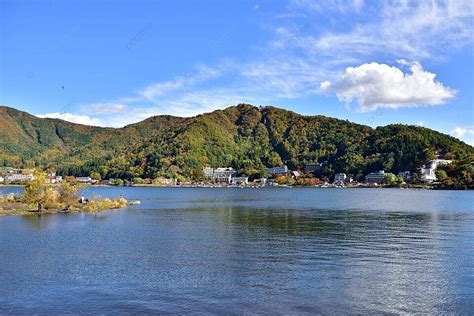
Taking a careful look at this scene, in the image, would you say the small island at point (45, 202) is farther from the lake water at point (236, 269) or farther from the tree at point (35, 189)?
the lake water at point (236, 269)

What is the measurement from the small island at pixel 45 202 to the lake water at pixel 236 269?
16380 millimetres

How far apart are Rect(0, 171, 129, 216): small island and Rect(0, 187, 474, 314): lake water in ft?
53.7

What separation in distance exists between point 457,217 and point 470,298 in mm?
41617

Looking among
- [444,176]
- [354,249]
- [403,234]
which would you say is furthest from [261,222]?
[444,176]

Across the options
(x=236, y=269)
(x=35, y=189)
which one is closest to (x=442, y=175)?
(x=35, y=189)

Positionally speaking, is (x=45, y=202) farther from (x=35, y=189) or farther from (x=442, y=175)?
(x=442, y=175)

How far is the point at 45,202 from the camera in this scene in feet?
211

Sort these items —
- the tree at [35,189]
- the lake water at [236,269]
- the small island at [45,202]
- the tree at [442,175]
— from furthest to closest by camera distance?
the tree at [442,175] < the tree at [35,189] < the small island at [45,202] < the lake water at [236,269]

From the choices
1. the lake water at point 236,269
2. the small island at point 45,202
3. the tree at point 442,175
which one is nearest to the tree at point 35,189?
the small island at point 45,202

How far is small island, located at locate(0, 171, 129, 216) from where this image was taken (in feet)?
202

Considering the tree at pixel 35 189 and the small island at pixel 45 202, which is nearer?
the small island at pixel 45 202

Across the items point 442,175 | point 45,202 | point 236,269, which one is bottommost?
point 236,269

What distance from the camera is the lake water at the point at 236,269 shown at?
19391 mm

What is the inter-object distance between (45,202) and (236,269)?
4732cm
